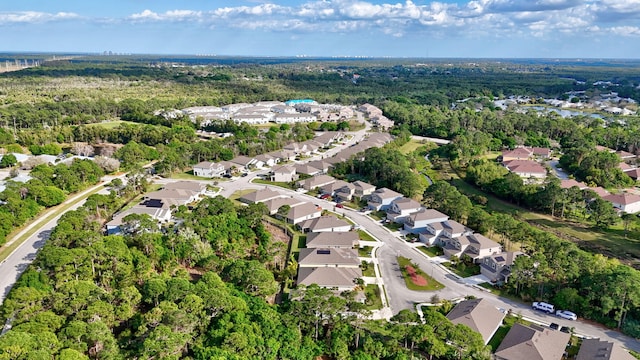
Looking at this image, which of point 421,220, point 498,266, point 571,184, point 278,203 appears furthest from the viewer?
point 571,184

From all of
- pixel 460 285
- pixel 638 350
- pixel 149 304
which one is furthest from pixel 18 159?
pixel 638 350

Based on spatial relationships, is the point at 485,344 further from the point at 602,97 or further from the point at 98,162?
the point at 602,97

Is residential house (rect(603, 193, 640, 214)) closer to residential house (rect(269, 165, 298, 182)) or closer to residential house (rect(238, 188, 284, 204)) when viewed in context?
residential house (rect(269, 165, 298, 182))

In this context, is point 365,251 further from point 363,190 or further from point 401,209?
point 363,190

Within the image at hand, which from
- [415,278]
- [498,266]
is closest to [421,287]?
[415,278]

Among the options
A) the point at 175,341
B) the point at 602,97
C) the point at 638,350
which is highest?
the point at 602,97

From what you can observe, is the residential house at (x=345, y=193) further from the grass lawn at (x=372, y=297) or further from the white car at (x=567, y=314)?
the white car at (x=567, y=314)
